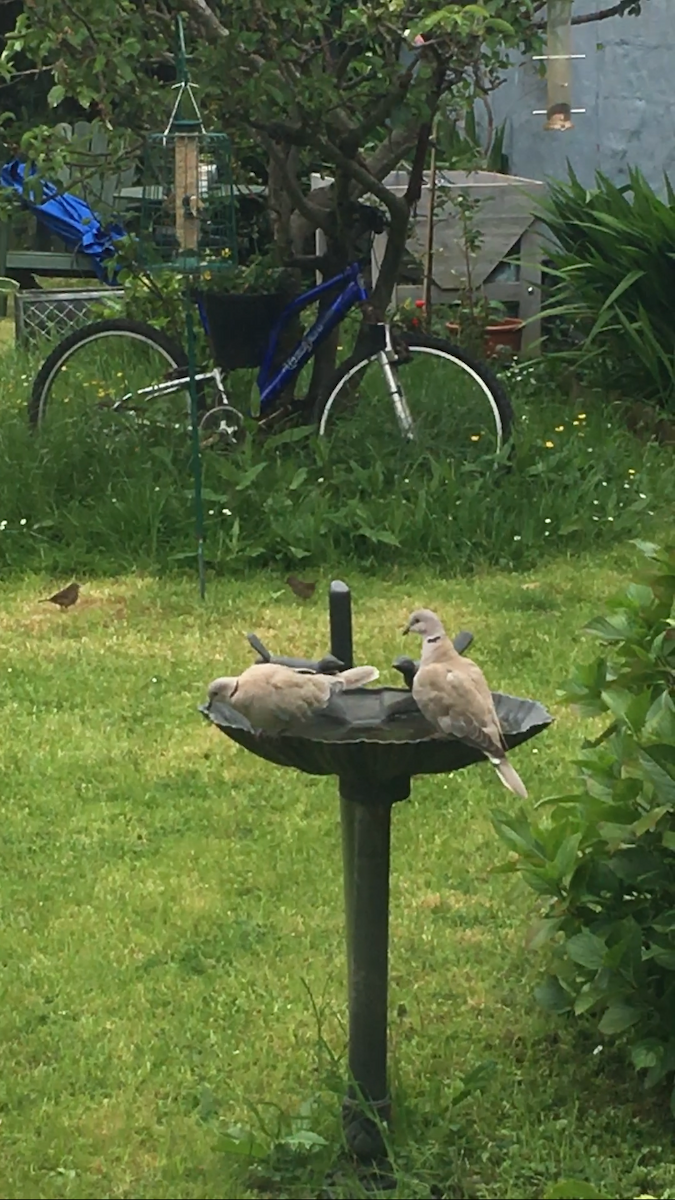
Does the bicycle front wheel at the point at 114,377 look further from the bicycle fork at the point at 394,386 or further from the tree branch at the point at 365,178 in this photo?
A: the tree branch at the point at 365,178

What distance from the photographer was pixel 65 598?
622 centimetres

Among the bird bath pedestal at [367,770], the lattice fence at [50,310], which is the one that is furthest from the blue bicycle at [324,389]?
the bird bath pedestal at [367,770]

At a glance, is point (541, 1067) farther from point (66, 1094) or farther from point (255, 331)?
point (255, 331)

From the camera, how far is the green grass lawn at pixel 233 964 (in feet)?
9.79

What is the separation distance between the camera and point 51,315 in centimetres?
1080

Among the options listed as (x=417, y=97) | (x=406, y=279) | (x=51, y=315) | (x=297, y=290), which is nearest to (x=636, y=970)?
(x=417, y=97)

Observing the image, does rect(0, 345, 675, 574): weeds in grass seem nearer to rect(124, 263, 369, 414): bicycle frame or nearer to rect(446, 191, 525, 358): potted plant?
rect(124, 263, 369, 414): bicycle frame

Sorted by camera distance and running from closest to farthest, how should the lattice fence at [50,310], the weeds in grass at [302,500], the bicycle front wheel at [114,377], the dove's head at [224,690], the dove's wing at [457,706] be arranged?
the dove's wing at [457,706]
the dove's head at [224,690]
the weeds in grass at [302,500]
the bicycle front wheel at [114,377]
the lattice fence at [50,310]

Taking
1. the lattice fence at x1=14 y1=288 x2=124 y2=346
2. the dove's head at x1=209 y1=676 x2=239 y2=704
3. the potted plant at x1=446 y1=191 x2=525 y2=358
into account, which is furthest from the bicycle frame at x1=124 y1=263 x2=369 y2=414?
the dove's head at x1=209 y1=676 x2=239 y2=704

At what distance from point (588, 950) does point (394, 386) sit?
437cm

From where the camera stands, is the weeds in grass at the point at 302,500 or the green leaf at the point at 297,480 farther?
the green leaf at the point at 297,480

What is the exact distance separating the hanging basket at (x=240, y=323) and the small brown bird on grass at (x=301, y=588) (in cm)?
158

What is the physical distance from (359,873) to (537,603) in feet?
11.2

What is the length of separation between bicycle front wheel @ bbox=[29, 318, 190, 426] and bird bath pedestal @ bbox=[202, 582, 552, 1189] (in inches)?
187
